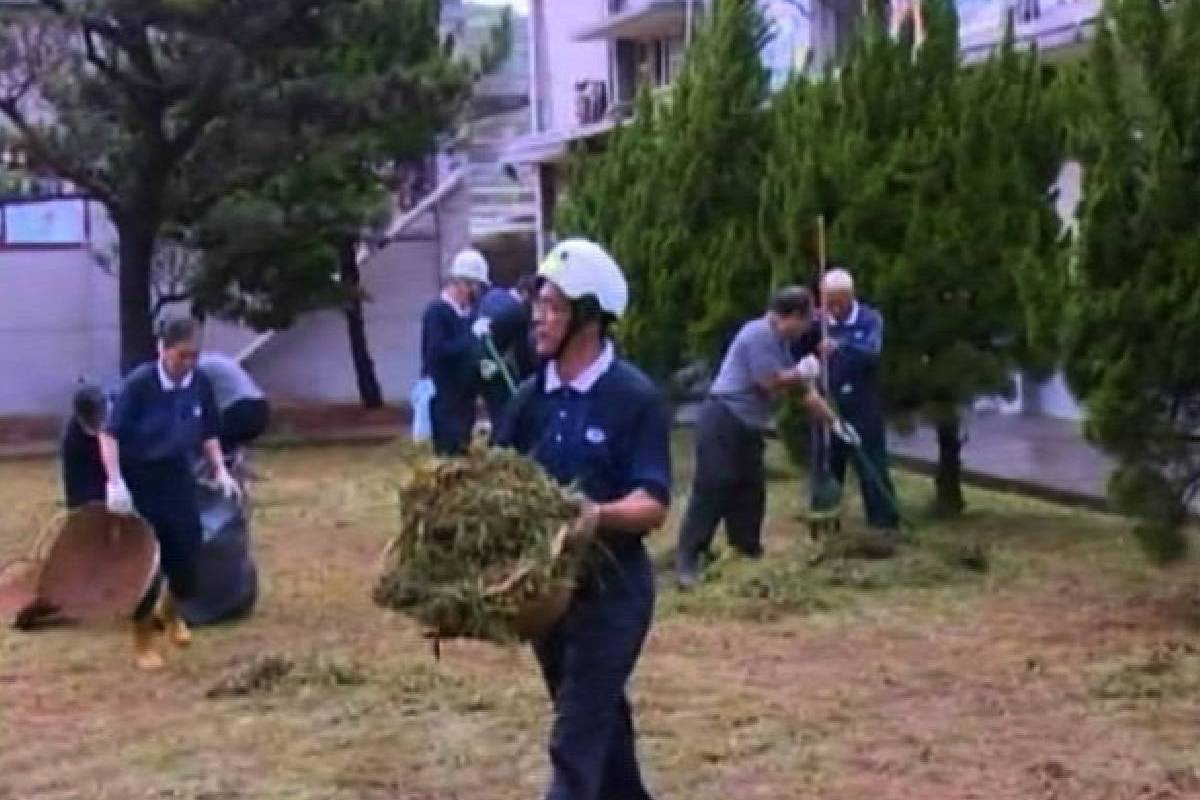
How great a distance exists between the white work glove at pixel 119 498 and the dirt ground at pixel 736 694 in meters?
0.70

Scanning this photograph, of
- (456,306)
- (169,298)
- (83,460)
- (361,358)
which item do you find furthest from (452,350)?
(361,358)

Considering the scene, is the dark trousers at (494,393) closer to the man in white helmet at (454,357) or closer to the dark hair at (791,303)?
the man in white helmet at (454,357)

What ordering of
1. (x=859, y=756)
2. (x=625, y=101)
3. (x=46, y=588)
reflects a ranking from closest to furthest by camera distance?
(x=859, y=756) → (x=46, y=588) → (x=625, y=101)

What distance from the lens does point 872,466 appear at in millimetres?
14594

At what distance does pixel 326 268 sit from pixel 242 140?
2.99 meters

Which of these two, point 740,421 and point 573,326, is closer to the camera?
point 573,326

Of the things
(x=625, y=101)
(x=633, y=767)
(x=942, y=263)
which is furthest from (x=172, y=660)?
(x=625, y=101)

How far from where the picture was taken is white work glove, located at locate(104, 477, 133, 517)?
1070cm

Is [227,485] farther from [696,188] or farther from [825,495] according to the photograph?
[696,188]

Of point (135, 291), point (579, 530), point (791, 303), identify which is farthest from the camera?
point (135, 291)

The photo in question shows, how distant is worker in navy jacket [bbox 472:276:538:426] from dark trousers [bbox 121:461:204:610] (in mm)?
3872

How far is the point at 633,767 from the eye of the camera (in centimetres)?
681

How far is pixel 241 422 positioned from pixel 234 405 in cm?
10

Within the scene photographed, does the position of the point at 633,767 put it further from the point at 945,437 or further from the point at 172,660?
the point at 945,437
